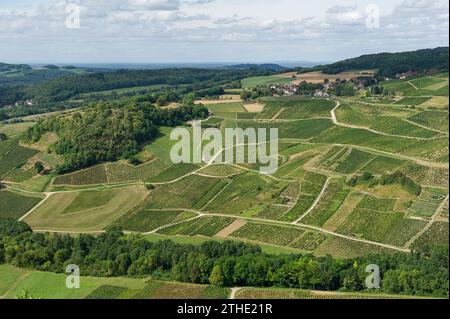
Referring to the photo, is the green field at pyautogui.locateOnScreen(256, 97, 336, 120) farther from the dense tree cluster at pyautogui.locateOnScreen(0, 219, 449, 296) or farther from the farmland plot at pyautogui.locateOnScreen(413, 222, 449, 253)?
the dense tree cluster at pyautogui.locateOnScreen(0, 219, 449, 296)

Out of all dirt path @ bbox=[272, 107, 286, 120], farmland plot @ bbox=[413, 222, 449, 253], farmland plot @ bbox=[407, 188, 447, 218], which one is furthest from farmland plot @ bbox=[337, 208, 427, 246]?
dirt path @ bbox=[272, 107, 286, 120]

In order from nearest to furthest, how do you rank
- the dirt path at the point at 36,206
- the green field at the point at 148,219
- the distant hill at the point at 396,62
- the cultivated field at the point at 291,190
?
the cultivated field at the point at 291,190 < the green field at the point at 148,219 < the dirt path at the point at 36,206 < the distant hill at the point at 396,62

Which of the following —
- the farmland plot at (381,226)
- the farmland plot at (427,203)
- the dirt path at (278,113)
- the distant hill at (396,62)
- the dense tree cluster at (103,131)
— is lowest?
the farmland plot at (381,226)

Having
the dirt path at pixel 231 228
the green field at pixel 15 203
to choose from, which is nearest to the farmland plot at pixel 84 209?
the green field at pixel 15 203

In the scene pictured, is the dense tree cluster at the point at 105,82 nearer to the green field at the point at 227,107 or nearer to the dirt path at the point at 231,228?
the green field at the point at 227,107

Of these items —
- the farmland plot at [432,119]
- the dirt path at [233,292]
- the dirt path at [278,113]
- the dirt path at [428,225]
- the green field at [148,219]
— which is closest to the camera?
the dirt path at [233,292]

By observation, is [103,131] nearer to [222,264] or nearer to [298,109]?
[298,109]
